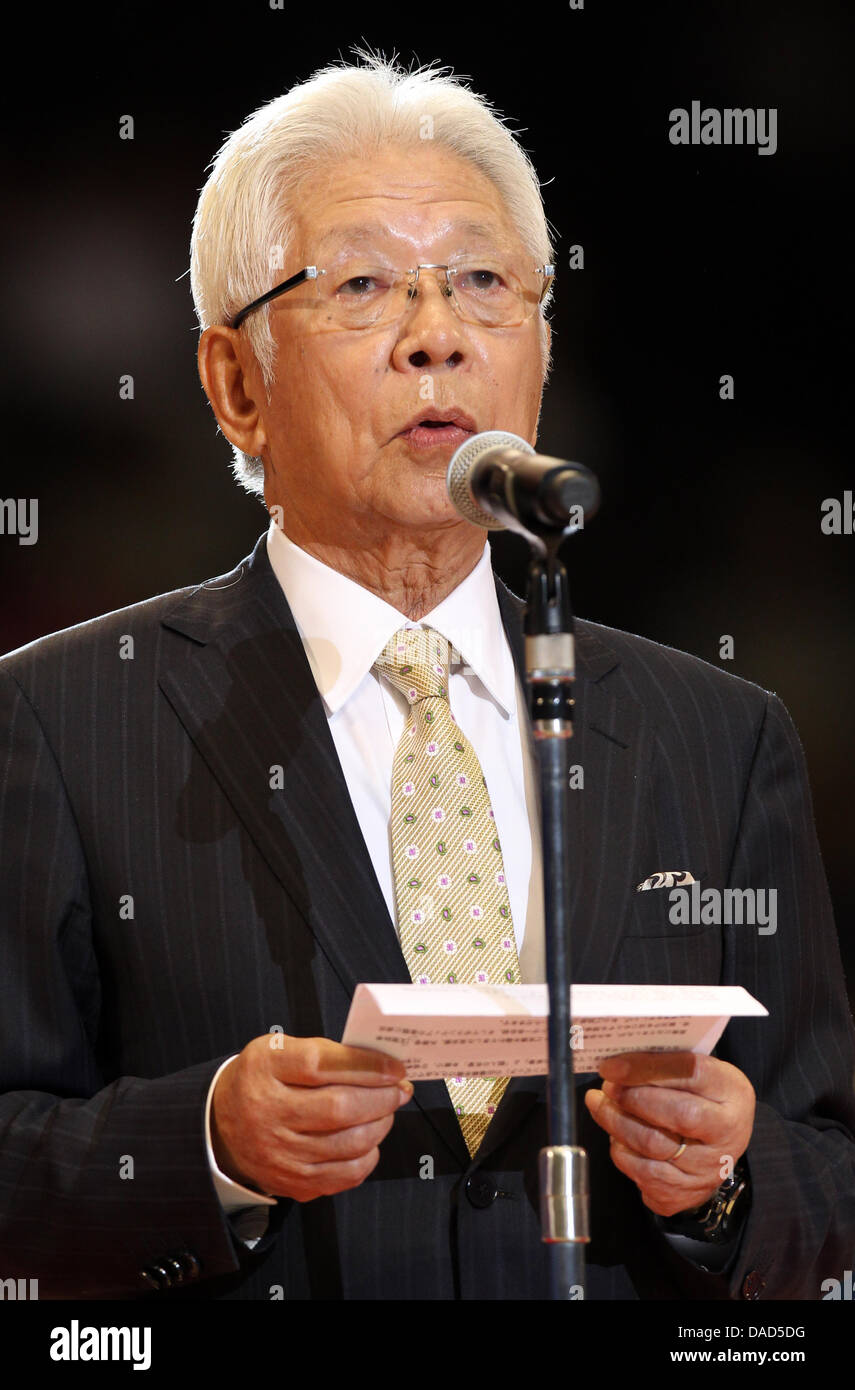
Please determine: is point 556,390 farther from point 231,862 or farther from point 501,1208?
point 501,1208

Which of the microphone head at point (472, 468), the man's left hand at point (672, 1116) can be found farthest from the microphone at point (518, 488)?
the man's left hand at point (672, 1116)

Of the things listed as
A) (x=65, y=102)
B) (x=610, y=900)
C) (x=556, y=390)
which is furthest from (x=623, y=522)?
(x=65, y=102)

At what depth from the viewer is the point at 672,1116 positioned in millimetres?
1479

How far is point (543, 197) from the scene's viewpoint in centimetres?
263

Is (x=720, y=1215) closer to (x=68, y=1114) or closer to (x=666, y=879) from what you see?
(x=666, y=879)

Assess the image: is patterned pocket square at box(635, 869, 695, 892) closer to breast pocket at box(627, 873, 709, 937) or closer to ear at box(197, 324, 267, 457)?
breast pocket at box(627, 873, 709, 937)

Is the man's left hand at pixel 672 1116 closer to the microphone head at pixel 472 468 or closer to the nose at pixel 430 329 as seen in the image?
the microphone head at pixel 472 468

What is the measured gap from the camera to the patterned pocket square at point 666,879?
1936mm

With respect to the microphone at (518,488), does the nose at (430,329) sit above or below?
above

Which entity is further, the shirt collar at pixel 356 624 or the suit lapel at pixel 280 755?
the shirt collar at pixel 356 624

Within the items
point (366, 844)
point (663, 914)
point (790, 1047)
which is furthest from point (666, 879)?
point (366, 844)

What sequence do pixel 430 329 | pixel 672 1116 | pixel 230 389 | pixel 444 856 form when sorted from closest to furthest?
1. pixel 672 1116
2. pixel 444 856
3. pixel 430 329
4. pixel 230 389

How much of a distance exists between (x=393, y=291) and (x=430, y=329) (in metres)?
0.09
